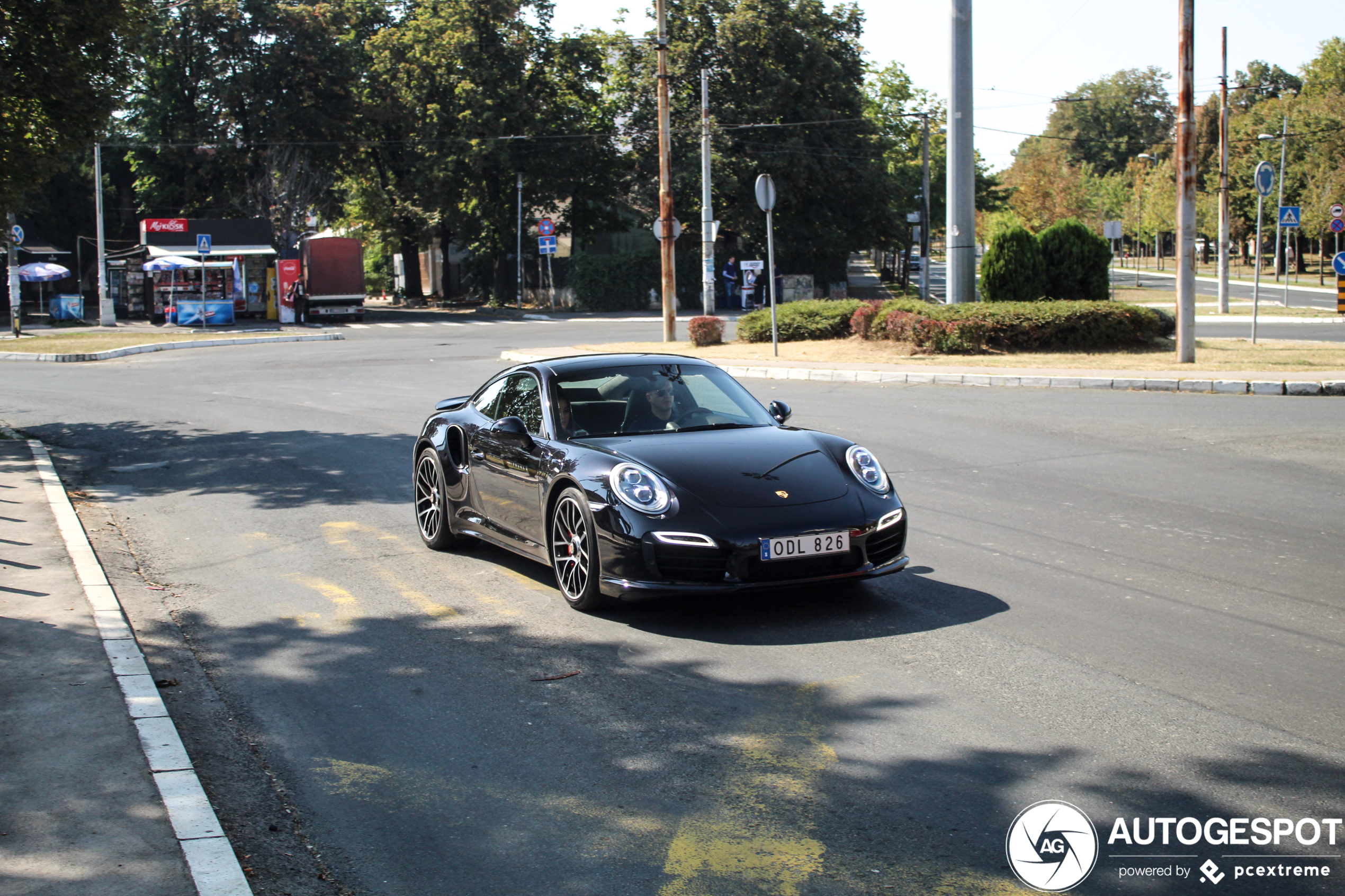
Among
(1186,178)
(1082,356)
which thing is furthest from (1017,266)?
(1186,178)

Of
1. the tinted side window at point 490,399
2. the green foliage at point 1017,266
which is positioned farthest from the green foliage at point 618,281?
the tinted side window at point 490,399

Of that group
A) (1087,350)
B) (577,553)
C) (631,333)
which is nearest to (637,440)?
(577,553)

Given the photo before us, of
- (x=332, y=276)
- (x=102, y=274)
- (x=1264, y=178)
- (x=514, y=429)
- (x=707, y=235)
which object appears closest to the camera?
(x=514, y=429)

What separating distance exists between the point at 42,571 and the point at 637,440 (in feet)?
12.8

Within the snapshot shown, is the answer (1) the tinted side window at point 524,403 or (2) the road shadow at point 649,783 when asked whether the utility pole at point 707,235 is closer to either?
(1) the tinted side window at point 524,403

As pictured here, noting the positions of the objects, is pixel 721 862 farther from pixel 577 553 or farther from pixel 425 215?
pixel 425 215

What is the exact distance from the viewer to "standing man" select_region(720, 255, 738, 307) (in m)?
50.0

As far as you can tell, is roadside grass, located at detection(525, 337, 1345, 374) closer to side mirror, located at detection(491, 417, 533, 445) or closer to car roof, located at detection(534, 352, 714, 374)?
car roof, located at detection(534, 352, 714, 374)

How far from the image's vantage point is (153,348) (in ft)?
105

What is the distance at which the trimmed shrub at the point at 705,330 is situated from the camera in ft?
89.5

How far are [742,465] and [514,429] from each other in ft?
4.87

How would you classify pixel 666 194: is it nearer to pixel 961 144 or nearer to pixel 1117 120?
pixel 961 144

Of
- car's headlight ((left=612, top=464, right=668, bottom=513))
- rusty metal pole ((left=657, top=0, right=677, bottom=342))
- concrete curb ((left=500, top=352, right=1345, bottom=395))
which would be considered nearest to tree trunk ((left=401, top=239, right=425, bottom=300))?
rusty metal pole ((left=657, top=0, right=677, bottom=342))

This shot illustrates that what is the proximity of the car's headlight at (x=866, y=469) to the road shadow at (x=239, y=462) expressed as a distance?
4706 millimetres
